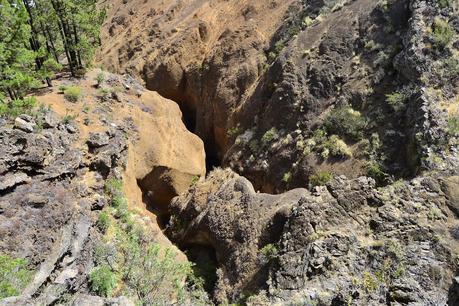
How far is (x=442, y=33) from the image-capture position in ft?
60.1

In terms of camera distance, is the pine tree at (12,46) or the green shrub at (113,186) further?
the green shrub at (113,186)

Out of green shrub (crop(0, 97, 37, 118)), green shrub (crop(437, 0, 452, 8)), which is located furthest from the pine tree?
green shrub (crop(437, 0, 452, 8))

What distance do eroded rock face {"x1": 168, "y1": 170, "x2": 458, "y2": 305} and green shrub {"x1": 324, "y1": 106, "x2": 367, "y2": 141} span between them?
13.2ft

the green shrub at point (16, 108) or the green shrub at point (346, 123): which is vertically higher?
the green shrub at point (16, 108)

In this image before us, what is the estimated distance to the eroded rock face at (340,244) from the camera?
10.7 metres

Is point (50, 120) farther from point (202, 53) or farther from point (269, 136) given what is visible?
point (202, 53)

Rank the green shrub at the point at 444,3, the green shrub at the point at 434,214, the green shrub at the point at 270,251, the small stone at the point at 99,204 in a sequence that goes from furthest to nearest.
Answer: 1. the green shrub at the point at 444,3
2. the small stone at the point at 99,204
3. the green shrub at the point at 270,251
4. the green shrub at the point at 434,214

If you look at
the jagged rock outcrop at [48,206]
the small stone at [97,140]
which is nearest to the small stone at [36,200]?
the jagged rock outcrop at [48,206]

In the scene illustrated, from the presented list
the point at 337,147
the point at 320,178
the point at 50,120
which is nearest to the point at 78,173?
the point at 50,120

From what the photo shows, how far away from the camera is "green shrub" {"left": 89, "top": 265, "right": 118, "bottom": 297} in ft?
37.2

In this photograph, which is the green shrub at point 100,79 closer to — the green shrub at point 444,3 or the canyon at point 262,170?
the canyon at point 262,170

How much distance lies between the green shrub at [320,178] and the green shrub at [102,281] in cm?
953

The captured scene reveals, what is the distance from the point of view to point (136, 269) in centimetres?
1284

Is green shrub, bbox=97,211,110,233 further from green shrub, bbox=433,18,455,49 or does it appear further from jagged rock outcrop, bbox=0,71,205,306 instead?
green shrub, bbox=433,18,455,49
